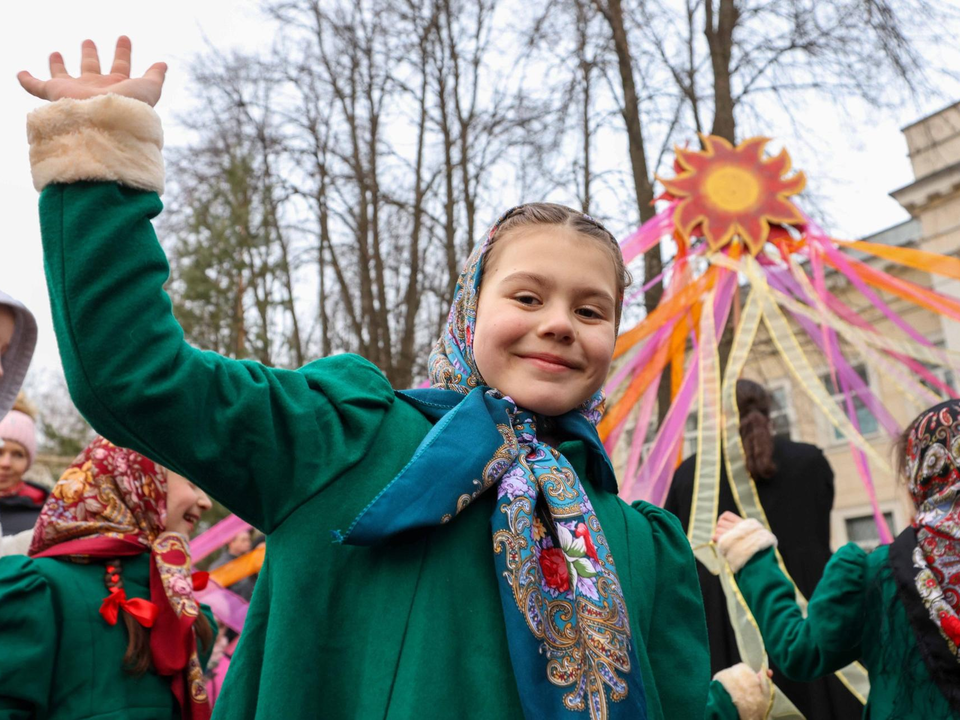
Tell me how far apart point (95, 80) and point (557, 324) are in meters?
0.83

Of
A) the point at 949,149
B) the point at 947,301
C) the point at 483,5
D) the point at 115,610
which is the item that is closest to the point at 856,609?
the point at 115,610

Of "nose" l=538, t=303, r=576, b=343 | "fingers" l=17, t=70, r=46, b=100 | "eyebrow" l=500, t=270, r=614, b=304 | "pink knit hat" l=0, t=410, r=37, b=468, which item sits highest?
"pink knit hat" l=0, t=410, r=37, b=468

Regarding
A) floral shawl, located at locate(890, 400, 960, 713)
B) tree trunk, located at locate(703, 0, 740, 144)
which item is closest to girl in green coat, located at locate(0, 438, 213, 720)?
floral shawl, located at locate(890, 400, 960, 713)

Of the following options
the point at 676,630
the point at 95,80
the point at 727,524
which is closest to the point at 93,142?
the point at 95,80

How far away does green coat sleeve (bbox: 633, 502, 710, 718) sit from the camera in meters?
1.64

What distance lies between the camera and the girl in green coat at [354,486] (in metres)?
1.26

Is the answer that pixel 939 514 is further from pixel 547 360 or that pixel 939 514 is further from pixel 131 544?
pixel 131 544

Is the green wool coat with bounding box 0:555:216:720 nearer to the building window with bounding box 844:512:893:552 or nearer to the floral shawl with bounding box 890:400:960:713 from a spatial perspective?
the floral shawl with bounding box 890:400:960:713

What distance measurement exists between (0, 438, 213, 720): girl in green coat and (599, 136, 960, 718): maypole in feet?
8.05

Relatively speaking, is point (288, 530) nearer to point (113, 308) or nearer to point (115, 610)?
point (113, 308)

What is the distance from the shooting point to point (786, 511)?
4141 millimetres

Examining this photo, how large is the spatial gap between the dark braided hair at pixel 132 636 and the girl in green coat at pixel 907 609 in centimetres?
184

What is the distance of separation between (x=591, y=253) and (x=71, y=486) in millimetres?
Answer: 1853

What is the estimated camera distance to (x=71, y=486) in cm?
275
